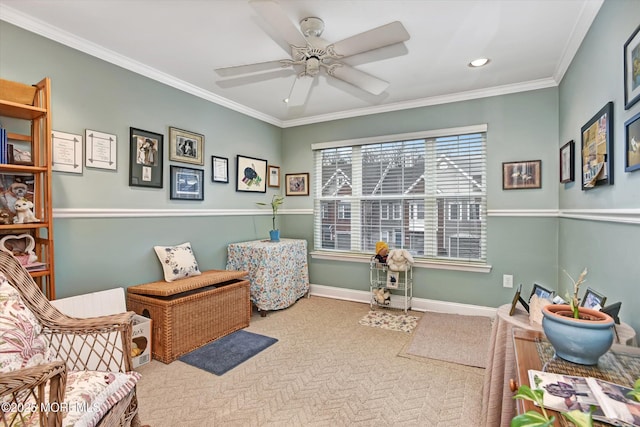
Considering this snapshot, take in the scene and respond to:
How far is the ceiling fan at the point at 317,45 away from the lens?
1.65 metres

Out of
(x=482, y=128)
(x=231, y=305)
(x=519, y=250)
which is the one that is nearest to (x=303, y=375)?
(x=231, y=305)

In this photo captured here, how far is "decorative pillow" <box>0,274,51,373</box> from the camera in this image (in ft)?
4.00

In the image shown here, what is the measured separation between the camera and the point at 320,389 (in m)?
2.05

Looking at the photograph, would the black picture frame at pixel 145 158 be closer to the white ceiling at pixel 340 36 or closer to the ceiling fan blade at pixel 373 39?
the white ceiling at pixel 340 36

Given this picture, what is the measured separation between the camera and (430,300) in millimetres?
3572

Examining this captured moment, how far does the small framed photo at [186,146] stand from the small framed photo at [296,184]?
4.67 ft

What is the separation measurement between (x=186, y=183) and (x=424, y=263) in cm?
277

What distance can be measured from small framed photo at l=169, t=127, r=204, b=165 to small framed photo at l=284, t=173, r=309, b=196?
142 centimetres

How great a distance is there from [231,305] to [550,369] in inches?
103

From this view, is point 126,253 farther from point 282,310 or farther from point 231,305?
point 282,310

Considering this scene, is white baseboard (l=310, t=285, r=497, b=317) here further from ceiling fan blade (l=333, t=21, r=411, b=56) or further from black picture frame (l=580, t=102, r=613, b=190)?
ceiling fan blade (l=333, t=21, r=411, b=56)

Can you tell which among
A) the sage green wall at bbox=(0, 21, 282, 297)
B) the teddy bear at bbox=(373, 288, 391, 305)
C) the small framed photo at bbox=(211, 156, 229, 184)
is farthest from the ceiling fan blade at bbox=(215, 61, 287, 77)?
the teddy bear at bbox=(373, 288, 391, 305)

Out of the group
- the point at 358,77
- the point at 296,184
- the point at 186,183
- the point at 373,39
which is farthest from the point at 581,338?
the point at 296,184

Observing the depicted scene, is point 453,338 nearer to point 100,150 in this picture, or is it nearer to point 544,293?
point 544,293
